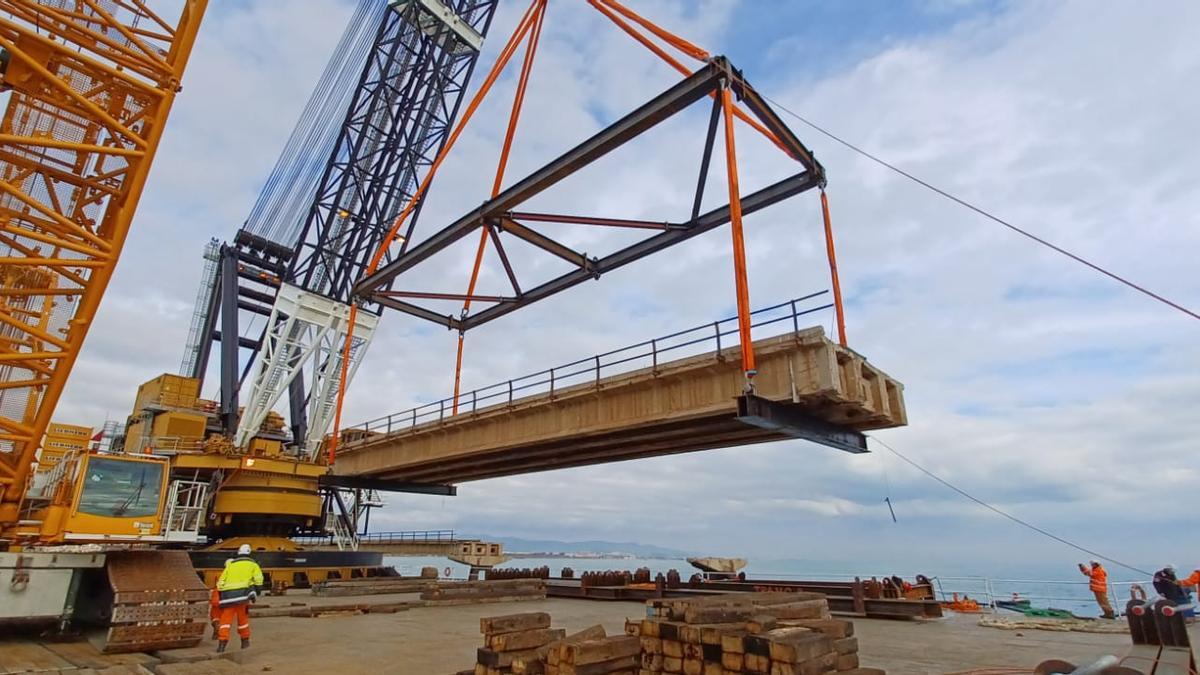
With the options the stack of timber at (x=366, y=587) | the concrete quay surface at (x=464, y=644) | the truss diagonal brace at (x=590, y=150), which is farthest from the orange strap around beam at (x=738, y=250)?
the stack of timber at (x=366, y=587)

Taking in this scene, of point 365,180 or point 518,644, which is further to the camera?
point 365,180

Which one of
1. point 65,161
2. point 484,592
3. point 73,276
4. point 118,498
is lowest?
point 484,592

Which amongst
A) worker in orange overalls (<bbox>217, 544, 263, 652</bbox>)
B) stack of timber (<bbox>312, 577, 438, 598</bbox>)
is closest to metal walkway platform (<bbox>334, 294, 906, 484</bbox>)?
stack of timber (<bbox>312, 577, 438, 598</bbox>)

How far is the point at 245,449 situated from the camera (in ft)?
80.6

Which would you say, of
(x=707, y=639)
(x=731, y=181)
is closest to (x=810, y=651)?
(x=707, y=639)

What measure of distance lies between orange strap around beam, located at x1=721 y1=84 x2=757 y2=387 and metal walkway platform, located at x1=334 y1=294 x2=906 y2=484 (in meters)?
0.93

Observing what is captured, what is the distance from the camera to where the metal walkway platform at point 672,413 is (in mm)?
12953

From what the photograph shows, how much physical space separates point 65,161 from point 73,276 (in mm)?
2436

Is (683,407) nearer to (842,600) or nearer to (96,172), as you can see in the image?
(842,600)

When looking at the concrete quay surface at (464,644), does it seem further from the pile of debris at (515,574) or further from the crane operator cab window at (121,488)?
the pile of debris at (515,574)

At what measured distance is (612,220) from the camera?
15.9 metres

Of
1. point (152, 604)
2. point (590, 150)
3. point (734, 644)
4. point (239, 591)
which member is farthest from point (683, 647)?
point (590, 150)

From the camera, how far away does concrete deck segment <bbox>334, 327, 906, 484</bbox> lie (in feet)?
42.7

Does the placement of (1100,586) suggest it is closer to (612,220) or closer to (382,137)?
(612,220)
